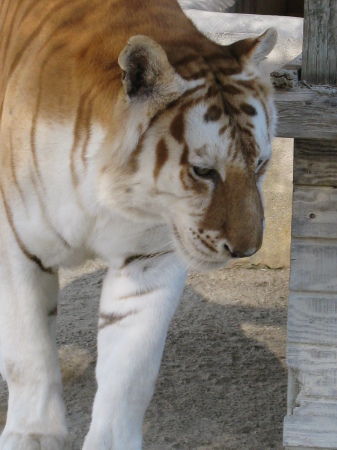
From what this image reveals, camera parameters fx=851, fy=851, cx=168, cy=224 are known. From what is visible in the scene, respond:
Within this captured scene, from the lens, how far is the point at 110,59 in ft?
7.02

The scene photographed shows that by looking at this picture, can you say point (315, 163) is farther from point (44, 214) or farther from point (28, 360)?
point (28, 360)

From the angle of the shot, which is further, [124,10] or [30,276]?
[30,276]

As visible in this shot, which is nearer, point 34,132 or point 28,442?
point 34,132

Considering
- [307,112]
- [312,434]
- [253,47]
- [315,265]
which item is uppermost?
[253,47]

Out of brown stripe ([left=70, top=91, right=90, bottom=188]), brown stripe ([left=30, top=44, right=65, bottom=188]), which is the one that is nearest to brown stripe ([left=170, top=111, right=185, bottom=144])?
brown stripe ([left=70, top=91, right=90, bottom=188])

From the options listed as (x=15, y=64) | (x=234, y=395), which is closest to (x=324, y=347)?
(x=234, y=395)

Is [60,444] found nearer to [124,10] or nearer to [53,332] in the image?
[53,332]

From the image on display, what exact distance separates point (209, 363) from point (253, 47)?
5.56 ft

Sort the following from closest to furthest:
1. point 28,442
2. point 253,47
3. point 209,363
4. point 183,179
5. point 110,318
Answer: 1. point 183,179
2. point 253,47
3. point 28,442
4. point 110,318
5. point 209,363

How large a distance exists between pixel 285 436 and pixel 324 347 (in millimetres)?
292

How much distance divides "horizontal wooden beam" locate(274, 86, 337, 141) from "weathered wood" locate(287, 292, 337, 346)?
0.51 meters

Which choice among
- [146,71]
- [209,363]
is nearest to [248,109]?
[146,71]

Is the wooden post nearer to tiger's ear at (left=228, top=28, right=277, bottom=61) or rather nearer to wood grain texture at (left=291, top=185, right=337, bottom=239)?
wood grain texture at (left=291, top=185, right=337, bottom=239)

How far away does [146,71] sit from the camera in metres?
1.97
